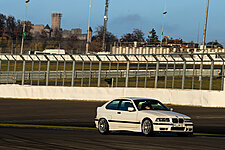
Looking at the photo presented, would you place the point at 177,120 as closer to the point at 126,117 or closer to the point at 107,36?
the point at 126,117

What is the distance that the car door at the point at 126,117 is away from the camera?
15859 millimetres

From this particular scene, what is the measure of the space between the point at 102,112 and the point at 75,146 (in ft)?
14.1

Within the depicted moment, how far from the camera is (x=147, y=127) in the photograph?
15445mm

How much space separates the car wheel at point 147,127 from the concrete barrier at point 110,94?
14.4 metres

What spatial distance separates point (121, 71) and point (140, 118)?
815 inches

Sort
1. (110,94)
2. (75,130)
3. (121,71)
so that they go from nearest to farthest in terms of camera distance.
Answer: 1. (75,130)
2. (110,94)
3. (121,71)

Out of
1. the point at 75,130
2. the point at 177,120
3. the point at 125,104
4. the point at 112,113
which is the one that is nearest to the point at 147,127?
the point at 177,120

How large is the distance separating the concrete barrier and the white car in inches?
537

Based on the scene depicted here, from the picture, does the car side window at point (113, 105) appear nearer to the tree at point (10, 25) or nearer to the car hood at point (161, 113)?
the car hood at point (161, 113)

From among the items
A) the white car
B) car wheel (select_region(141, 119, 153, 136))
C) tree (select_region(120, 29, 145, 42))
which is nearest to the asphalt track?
car wheel (select_region(141, 119, 153, 136))

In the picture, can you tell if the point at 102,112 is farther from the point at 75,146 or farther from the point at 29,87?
the point at 29,87

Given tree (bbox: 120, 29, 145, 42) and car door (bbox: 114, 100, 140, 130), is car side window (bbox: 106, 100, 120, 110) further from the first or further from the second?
tree (bbox: 120, 29, 145, 42)

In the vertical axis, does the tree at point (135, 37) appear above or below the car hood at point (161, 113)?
above

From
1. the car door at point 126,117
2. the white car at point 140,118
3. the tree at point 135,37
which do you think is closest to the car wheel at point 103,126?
the white car at point 140,118
